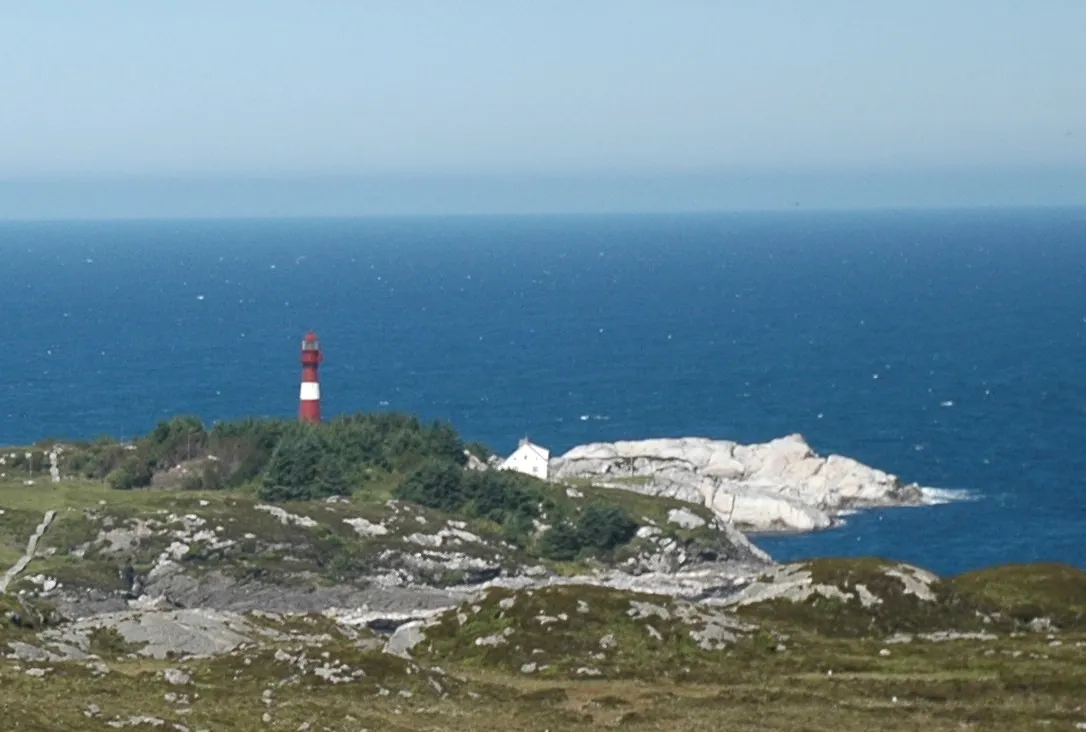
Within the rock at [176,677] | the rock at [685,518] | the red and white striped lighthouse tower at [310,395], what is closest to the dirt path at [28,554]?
the red and white striped lighthouse tower at [310,395]

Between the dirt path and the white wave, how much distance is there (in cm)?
6570

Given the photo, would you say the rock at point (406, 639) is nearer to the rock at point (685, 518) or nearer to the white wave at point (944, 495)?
the rock at point (685, 518)

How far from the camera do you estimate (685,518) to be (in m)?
111

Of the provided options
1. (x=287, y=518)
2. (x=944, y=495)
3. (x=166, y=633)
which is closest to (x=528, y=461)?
(x=287, y=518)

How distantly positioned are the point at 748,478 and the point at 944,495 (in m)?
14.9

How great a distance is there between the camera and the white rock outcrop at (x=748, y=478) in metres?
128

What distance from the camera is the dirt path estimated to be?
88.9 metres

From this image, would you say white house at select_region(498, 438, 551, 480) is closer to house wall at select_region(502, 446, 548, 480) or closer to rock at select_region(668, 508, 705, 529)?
house wall at select_region(502, 446, 548, 480)

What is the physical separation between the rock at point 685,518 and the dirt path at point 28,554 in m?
36.7

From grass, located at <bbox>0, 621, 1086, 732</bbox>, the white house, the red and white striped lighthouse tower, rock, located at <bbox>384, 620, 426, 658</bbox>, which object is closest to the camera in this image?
grass, located at <bbox>0, 621, 1086, 732</bbox>

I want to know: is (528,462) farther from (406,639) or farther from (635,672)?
(635,672)

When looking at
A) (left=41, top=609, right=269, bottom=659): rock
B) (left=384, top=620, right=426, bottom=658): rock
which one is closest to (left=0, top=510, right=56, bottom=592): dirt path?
(left=41, top=609, right=269, bottom=659): rock

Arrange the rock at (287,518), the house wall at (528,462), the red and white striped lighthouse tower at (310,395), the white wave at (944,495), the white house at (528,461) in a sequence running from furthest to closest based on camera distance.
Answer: the white wave at (944,495)
the white house at (528,461)
the house wall at (528,462)
the red and white striped lighthouse tower at (310,395)
the rock at (287,518)

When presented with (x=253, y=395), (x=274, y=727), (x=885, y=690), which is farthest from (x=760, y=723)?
(x=253, y=395)
